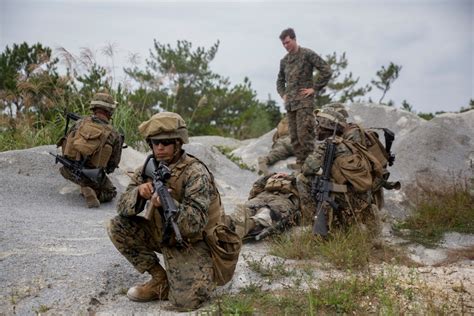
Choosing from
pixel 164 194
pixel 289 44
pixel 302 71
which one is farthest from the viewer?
pixel 302 71

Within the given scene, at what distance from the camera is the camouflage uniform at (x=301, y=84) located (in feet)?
25.7

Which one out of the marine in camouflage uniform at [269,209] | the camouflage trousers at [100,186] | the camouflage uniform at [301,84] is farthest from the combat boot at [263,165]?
the marine in camouflage uniform at [269,209]

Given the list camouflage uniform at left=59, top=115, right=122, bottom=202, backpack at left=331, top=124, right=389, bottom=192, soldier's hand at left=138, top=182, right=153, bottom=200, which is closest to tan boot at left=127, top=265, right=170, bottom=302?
soldier's hand at left=138, top=182, right=153, bottom=200

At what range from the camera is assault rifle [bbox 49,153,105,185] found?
6.63 meters

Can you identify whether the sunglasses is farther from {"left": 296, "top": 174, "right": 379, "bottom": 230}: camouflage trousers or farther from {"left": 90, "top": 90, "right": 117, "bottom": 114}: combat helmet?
{"left": 90, "top": 90, "right": 117, "bottom": 114}: combat helmet

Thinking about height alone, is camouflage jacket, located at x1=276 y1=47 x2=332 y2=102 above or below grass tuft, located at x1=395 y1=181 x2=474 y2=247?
above

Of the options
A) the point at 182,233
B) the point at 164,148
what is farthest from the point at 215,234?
the point at 164,148

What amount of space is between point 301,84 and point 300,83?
22 millimetres

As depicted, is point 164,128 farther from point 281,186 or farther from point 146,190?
point 281,186

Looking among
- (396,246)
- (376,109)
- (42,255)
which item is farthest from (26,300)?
(376,109)

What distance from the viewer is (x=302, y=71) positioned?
7930 millimetres

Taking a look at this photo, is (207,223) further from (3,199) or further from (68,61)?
(68,61)

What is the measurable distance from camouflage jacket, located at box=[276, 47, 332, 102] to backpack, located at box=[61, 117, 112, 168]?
9.48ft

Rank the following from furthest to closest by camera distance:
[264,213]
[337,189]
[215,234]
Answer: [264,213]
[337,189]
[215,234]
